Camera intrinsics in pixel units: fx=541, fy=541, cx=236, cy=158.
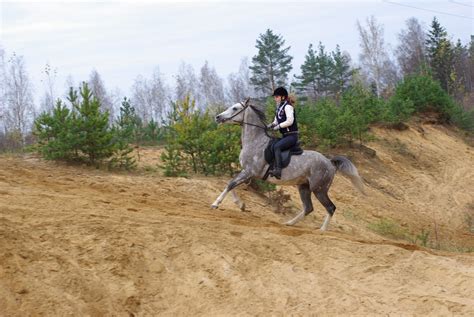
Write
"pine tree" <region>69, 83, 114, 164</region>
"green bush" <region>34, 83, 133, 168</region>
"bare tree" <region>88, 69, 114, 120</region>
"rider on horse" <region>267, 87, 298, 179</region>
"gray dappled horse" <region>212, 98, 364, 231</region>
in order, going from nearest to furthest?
"rider on horse" <region>267, 87, 298, 179</region> → "gray dappled horse" <region>212, 98, 364, 231</region> → "green bush" <region>34, 83, 133, 168</region> → "pine tree" <region>69, 83, 114, 164</region> → "bare tree" <region>88, 69, 114, 120</region>

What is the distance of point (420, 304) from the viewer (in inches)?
302

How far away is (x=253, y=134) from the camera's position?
1196cm

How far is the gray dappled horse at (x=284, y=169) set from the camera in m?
11.4

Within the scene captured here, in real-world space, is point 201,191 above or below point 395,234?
above

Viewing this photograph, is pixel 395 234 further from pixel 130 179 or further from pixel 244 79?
pixel 244 79

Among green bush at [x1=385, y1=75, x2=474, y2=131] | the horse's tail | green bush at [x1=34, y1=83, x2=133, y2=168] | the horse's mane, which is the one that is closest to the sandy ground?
the horse's tail

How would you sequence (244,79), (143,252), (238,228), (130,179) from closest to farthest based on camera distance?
(143,252) < (238,228) < (130,179) < (244,79)

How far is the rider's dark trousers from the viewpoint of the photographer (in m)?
11.4

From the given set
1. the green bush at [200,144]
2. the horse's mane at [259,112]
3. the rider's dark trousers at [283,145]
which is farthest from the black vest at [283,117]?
the green bush at [200,144]

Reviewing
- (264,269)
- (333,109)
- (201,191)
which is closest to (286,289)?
(264,269)

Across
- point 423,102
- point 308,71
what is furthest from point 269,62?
point 423,102

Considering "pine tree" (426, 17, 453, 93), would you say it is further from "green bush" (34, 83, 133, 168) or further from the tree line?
"green bush" (34, 83, 133, 168)

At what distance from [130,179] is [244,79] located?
7870 centimetres

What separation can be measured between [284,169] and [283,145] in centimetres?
51
